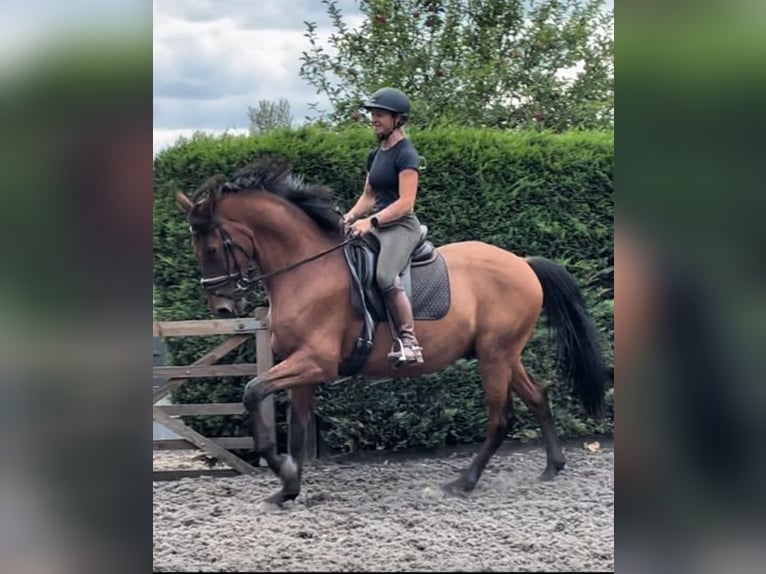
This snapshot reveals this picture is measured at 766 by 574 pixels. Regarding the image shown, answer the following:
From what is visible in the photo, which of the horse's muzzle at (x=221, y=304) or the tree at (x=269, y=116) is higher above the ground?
the tree at (x=269, y=116)

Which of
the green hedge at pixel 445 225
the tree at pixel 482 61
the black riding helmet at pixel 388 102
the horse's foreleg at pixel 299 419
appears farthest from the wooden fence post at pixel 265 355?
the tree at pixel 482 61

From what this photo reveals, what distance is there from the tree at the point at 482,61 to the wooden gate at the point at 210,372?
1985 mm

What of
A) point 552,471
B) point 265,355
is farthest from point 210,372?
point 552,471

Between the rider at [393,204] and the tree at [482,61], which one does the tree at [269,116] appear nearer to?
the tree at [482,61]

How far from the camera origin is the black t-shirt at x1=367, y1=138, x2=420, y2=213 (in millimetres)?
5379

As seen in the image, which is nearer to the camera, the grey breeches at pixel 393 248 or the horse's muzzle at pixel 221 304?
the horse's muzzle at pixel 221 304

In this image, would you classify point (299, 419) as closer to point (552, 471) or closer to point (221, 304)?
point (221, 304)

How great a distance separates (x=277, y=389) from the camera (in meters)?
5.42

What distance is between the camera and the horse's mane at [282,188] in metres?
5.48

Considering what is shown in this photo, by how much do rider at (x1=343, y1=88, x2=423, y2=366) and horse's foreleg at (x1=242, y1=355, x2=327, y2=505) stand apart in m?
0.51

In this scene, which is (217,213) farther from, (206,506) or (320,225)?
(206,506)

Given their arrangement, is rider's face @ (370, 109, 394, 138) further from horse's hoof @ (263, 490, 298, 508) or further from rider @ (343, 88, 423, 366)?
horse's hoof @ (263, 490, 298, 508)
